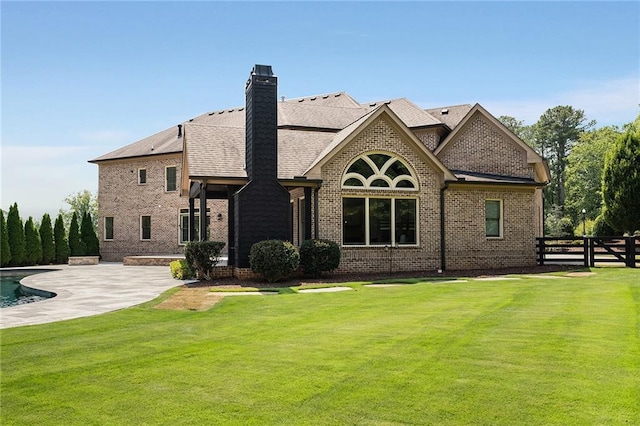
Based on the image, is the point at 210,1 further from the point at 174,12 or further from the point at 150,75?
the point at 150,75

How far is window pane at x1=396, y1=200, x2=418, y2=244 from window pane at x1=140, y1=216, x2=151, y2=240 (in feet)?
64.1

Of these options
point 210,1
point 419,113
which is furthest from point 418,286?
point 419,113

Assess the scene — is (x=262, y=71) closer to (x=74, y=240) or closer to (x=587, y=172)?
(x=74, y=240)

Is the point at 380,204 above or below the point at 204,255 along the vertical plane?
above

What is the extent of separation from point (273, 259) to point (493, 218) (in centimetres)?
907

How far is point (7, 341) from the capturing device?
24.5ft

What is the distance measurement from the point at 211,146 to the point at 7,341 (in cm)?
1238

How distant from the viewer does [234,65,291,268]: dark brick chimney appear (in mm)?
16484

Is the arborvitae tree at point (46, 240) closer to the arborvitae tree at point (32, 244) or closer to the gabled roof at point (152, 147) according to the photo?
the arborvitae tree at point (32, 244)

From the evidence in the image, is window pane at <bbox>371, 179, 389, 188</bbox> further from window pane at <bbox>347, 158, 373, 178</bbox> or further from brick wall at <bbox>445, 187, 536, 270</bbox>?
brick wall at <bbox>445, 187, 536, 270</bbox>

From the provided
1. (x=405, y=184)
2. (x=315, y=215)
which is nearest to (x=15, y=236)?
(x=315, y=215)

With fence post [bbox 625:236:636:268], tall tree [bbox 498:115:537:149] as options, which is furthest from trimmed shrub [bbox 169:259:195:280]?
tall tree [bbox 498:115:537:149]

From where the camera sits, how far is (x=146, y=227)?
111 ft

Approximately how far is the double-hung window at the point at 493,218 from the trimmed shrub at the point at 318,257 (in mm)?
6429
